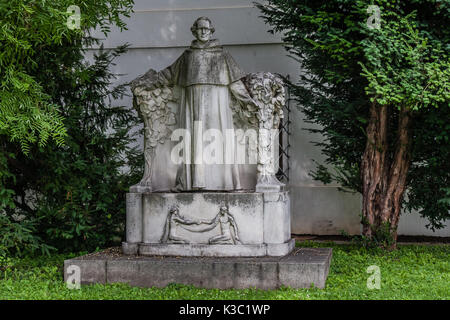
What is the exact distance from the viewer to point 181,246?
7359 millimetres

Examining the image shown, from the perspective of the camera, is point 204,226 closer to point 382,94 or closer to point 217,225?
point 217,225

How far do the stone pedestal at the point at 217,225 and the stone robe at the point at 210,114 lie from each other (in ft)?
0.97

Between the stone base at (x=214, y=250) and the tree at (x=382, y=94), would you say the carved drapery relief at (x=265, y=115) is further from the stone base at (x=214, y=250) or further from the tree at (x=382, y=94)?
the tree at (x=382, y=94)

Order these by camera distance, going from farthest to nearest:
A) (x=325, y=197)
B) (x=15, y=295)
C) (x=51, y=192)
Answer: (x=325, y=197), (x=51, y=192), (x=15, y=295)

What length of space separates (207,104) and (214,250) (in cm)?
177

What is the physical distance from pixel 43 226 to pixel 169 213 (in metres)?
2.92

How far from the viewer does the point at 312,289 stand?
6539 mm

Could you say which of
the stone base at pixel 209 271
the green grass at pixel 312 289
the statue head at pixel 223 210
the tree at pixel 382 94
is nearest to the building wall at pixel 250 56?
the tree at pixel 382 94

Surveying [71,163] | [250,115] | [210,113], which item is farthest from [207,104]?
[71,163]

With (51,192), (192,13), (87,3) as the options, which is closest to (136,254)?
(51,192)

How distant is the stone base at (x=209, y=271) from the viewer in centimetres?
667

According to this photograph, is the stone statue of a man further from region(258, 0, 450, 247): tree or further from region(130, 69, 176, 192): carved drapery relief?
region(258, 0, 450, 247): tree
